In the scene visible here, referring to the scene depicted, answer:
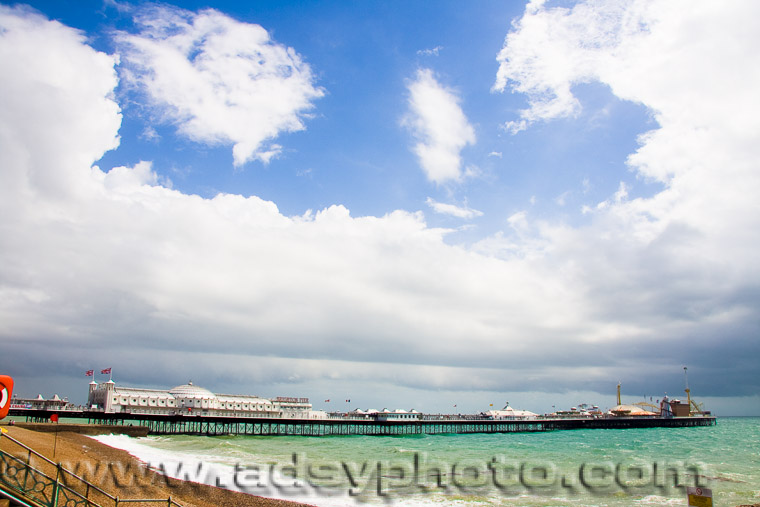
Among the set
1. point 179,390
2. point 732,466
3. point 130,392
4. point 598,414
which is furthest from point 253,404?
point 598,414

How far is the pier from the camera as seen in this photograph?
69062 mm

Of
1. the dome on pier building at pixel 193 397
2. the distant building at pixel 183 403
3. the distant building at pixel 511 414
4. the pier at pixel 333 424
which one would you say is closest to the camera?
the pier at pixel 333 424

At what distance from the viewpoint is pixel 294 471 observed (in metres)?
30.6

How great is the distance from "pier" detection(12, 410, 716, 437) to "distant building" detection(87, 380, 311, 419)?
222 centimetres

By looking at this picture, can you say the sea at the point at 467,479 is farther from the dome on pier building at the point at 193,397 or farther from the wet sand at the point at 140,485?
the dome on pier building at the point at 193,397

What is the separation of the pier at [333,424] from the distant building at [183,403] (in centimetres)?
222

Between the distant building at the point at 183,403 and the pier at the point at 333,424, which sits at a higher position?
the distant building at the point at 183,403

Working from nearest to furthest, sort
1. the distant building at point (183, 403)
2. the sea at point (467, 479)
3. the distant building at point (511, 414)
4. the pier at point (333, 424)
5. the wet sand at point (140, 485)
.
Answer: the wet sand at point (140, 485)
the sea at point (467, 479)
the pier at point (333, 424)
the distant building at point (183, 403)
the distant building at point (511, 414)

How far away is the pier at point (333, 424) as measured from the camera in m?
69.1

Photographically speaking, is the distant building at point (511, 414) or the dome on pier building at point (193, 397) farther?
the distant building at point (511, 414)

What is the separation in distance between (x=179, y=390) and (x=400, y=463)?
66.0 meters

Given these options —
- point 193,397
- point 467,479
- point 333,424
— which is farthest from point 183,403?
point 467,479

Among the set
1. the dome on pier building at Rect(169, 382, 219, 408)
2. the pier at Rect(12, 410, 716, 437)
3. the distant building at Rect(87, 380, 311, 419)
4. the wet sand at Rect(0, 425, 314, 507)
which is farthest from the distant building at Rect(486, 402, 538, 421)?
the wet sand at Rect(0, 425, 314, 507)

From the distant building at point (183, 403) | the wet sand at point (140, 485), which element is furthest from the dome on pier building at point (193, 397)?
the wet sand at point (140, 485)
